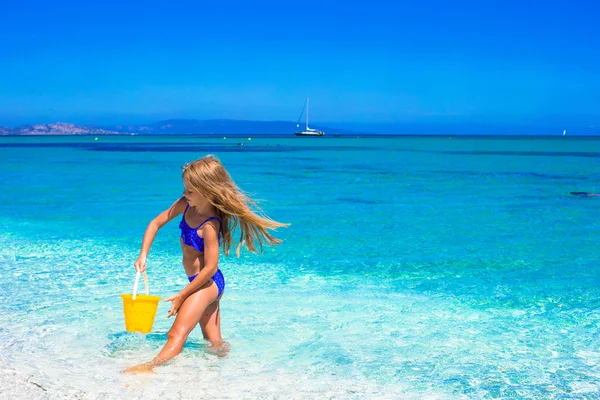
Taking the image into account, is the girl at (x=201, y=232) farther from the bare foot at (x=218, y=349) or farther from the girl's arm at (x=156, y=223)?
the bare foot at (x=218, y=349)

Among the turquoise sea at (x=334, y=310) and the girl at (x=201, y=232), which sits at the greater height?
the girl at (x=201, y=232)

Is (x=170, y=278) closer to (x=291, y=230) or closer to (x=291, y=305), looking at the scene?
(x=291, y=305)

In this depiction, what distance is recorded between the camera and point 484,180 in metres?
23.9

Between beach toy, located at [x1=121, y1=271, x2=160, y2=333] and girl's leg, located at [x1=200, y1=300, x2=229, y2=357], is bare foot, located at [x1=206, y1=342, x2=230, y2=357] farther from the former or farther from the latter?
beach toy, located at [x1=121, y1=271, x2=160, y2=333]

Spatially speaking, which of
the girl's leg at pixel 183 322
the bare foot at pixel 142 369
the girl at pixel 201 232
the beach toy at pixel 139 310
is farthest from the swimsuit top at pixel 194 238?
the bare foot at pixel 142 369

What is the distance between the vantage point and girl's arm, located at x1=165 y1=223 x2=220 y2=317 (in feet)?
13.5

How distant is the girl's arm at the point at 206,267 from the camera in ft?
13.5

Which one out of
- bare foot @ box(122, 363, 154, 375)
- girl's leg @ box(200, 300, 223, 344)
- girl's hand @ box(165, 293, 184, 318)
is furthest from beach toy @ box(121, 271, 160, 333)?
girl's leg @ box(200, 300, 223, 344)

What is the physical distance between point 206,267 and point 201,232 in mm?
264

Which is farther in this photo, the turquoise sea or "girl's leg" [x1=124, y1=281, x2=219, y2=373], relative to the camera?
the turquoise sea

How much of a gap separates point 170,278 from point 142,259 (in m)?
3.40

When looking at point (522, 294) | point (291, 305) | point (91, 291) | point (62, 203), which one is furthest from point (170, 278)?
point (62, 203)

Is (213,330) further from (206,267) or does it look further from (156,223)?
(156,223)

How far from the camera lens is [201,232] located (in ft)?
14.0
